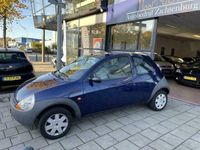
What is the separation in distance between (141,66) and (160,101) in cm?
111

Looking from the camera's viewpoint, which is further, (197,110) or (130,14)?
(130,14)

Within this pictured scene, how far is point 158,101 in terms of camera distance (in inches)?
173

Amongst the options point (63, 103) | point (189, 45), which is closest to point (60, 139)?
point (63, 103)

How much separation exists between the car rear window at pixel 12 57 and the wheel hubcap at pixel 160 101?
13.5 ft

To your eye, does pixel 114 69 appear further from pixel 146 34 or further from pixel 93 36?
pixel 93 36

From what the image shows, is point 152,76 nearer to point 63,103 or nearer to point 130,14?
point 63,103

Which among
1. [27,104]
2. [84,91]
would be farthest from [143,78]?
[27,104]

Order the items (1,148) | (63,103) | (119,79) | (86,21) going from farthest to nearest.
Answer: (86,21) → (119,79) → (63,103) → (1,148)

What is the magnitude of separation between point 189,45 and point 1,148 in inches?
884

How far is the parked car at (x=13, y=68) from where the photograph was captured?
5.01 m

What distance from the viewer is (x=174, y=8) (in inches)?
211

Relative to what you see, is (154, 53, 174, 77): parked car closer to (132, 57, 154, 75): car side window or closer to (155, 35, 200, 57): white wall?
(132, 57, 154, 75): car side window

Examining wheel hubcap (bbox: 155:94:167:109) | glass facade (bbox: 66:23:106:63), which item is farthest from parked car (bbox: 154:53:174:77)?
wheel hubcap (bbox: 155:94:167:109)

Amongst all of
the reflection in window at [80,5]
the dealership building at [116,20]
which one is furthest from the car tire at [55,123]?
the reflection in window at [80,5]
